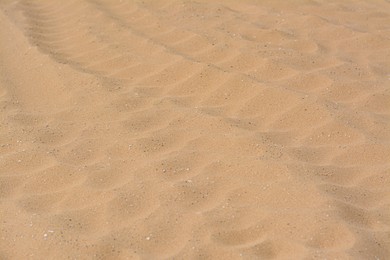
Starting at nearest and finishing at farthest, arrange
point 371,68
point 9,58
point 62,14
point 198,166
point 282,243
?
point 282,243 < point 198,166 < point 371,68 < point 9,58 < point 62,14

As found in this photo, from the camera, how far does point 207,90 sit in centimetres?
412

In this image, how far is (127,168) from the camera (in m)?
3.38

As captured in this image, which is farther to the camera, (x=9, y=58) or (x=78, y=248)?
(x=9, y=58)

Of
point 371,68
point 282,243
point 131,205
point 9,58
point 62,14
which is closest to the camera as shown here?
point 282,243

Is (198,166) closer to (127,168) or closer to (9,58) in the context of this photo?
(127,168)

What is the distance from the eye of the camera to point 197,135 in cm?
363

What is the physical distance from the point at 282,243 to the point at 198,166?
2.37 ft

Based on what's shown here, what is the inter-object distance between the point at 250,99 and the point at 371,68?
929 mm

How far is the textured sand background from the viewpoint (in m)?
2.88

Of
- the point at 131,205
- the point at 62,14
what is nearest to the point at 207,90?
the point at 131,205

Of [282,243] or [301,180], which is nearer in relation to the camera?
[282,243]

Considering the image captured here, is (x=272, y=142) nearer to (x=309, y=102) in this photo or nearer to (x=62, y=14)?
(x=309, y=102)

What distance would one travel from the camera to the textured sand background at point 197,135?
2.88 metres

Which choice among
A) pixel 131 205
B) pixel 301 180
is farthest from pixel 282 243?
pixel 131 205
